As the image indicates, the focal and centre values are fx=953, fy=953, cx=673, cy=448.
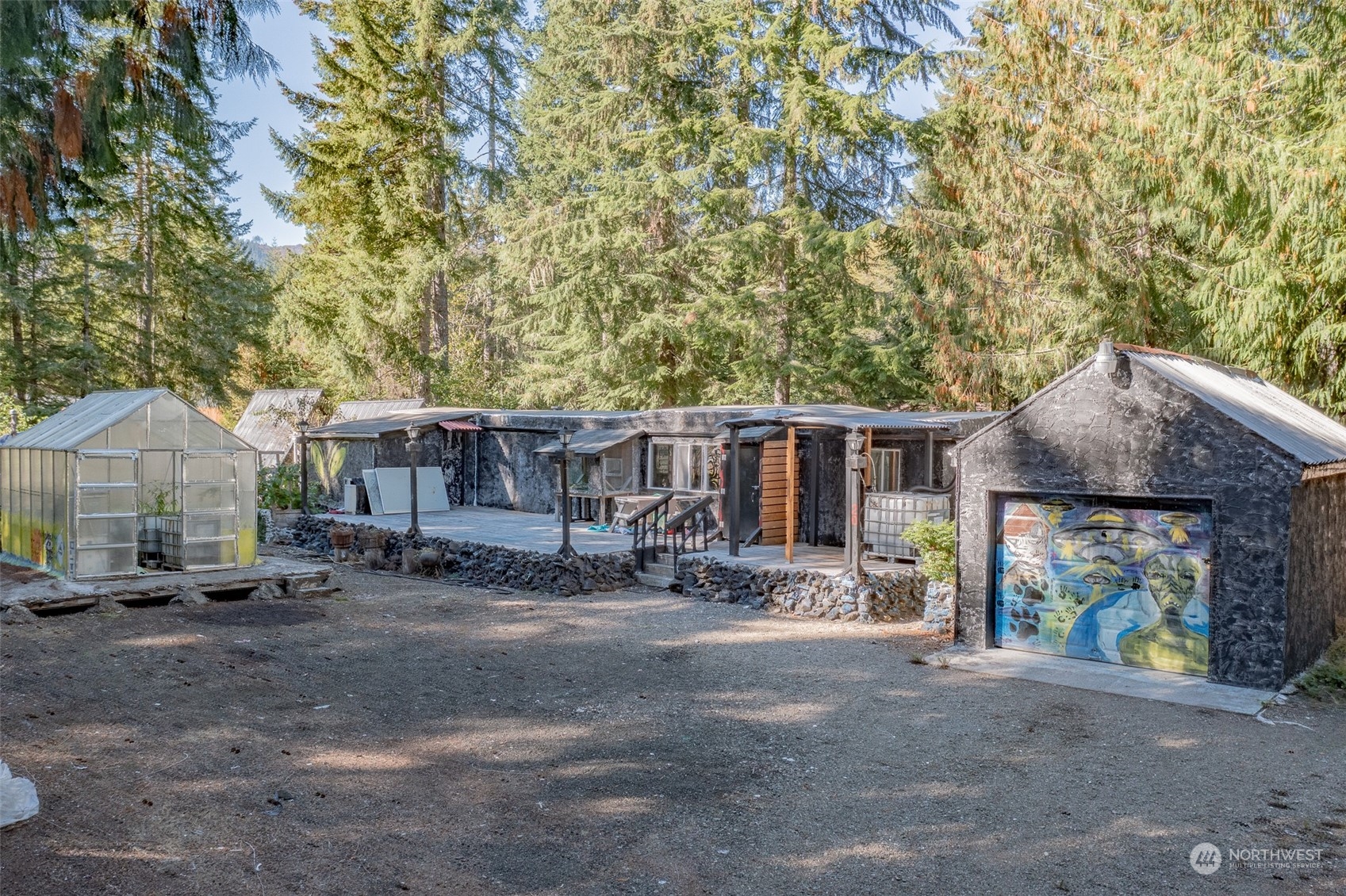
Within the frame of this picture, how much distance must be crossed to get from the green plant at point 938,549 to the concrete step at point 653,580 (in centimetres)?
431

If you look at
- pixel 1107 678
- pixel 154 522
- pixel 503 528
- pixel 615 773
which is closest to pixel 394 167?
pixel 503 528

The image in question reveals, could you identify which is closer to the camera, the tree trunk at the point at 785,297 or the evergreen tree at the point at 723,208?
the evergreen tree at the point at 723,208

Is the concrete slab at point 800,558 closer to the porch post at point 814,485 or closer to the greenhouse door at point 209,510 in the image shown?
the porch post at point 814,485

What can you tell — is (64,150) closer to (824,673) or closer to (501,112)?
(824,673)

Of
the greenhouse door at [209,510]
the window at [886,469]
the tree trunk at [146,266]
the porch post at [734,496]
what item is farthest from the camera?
the tree trunk at [146,266]

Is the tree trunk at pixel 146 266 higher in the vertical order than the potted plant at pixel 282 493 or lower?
higher

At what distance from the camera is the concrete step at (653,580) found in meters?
15.6

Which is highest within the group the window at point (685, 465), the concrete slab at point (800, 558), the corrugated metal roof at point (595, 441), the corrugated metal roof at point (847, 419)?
the corrugated metal roof at point (847, 419)

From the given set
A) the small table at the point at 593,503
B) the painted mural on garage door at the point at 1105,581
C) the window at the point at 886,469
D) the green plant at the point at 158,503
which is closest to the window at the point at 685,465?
the small table at the point at 593,503

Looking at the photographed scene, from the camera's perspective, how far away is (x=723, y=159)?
25297 millimetres

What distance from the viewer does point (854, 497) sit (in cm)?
1364

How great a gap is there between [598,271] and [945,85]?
10541 millimetres

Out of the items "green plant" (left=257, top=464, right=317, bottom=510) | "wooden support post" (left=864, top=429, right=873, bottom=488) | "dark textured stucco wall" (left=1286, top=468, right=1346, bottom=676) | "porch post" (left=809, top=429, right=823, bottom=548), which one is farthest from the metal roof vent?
"green plant" (left=257, top=464, right=317, bottom=510)

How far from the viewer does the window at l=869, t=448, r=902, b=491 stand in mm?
16891
